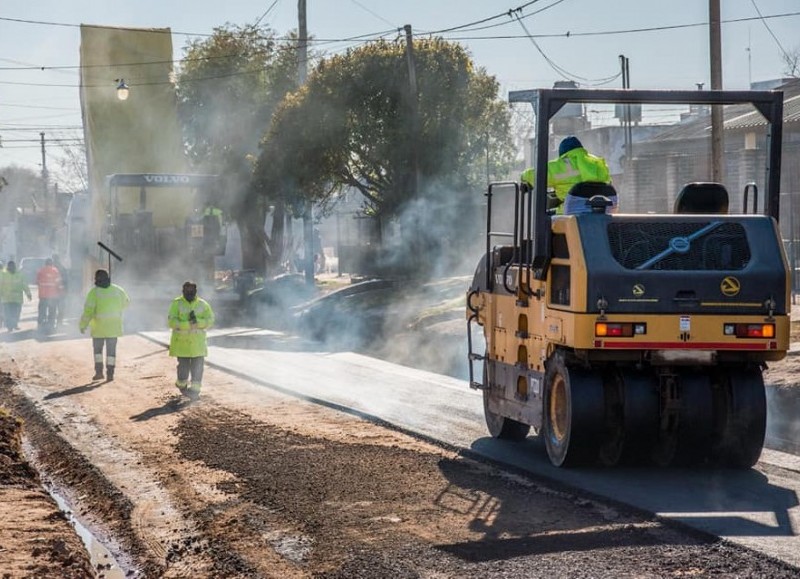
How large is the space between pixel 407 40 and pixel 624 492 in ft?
82.7

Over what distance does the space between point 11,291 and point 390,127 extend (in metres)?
10.5

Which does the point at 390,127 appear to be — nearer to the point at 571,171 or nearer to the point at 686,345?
the point at 571,171

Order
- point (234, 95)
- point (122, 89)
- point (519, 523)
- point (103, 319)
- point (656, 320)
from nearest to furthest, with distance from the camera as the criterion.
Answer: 1. point (519, 523)
2. point (656, 320)
3. point (103, 319)
4. point (122, 89)
5. point (234, 95)

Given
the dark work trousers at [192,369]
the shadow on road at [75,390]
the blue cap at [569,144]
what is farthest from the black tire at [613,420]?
the shadow on road at [75,390]

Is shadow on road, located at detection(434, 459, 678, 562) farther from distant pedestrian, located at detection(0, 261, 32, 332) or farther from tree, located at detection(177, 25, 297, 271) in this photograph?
tree, located at detection(177, 25, 297, 271)

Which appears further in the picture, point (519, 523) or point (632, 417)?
point (632, 417)

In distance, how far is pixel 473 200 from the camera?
36.6 meters

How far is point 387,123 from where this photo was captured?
116 feet

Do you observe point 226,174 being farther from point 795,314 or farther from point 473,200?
point 795,314

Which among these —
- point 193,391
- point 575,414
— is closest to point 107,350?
point 193,391

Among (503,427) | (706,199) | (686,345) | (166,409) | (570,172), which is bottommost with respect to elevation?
(166,409)

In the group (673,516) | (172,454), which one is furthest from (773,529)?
(172,454)

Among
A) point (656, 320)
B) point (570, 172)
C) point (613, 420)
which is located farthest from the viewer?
point (570, 172)

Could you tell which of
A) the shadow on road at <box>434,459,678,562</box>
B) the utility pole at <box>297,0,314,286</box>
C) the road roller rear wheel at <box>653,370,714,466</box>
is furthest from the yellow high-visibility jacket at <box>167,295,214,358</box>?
the utility pole at <box>297,0,314,286</box>
